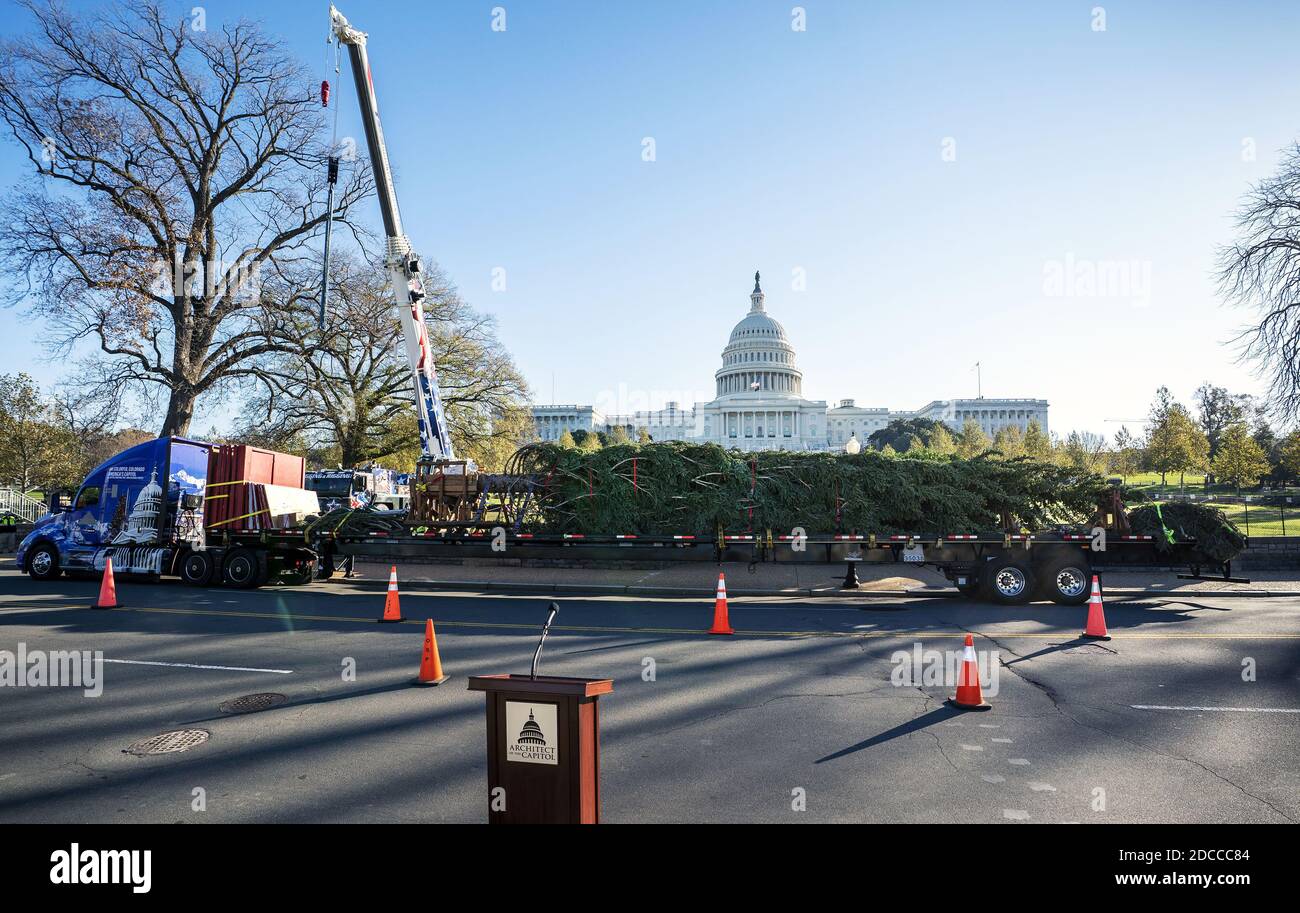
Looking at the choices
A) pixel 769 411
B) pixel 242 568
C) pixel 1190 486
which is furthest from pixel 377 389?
pixel 769 411

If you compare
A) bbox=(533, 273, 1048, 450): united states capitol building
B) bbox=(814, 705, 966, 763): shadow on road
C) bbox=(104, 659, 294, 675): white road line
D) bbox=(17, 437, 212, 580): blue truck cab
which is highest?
bbox=(533, 273, 1048, 450): united states capitol building

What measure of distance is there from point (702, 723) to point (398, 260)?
17688 millimetres

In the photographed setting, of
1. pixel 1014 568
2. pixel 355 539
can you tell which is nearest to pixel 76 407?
pixel 355 539

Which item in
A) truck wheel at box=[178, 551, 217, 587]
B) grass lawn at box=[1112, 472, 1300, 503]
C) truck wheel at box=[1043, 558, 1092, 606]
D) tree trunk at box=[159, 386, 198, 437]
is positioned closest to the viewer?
truck wheel at box=[1043, 558, 1092, 606]

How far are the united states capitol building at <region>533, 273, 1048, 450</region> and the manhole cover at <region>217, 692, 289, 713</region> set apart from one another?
4186 inches

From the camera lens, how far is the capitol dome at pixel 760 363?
124125 millimetres

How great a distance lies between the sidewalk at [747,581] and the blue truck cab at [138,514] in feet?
13.6

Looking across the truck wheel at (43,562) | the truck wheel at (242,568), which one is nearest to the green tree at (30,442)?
the truck wheel at (43,562)

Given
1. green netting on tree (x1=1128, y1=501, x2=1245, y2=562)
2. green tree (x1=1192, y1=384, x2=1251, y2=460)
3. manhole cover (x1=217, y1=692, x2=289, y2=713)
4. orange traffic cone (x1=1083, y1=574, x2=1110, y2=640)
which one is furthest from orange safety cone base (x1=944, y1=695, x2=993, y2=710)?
green tree (x1=1192, y1=384, x2=1251, y2=460)

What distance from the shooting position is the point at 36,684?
773 cm

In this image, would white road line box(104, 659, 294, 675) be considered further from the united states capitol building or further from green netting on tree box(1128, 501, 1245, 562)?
the united states capitol building

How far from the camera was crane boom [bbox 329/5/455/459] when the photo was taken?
18203 millimetres
